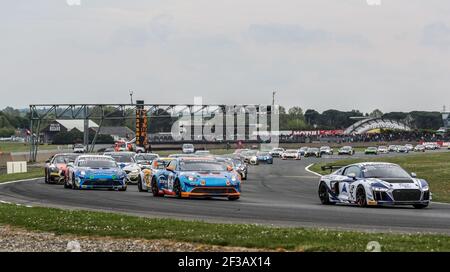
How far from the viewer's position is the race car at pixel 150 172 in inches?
1145

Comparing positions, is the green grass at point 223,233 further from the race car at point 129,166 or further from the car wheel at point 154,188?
the race car at point 129,166

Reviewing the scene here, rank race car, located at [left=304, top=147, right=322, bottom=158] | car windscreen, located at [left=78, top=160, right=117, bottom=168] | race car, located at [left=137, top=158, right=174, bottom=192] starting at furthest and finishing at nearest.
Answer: race car, located at [left=304, top=147, right=322, bottom=158] → car windscreen, located at [left=78, top=160, right=117, bottom=168] → race car, located at [left=137, top=158, right=174, bottom=192]

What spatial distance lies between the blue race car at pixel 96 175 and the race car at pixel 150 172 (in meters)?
1.24

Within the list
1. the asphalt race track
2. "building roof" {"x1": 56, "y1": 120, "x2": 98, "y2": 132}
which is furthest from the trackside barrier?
"building roof" {"x1": 56, "y1": 120, "x2": 98, "y2": 132}

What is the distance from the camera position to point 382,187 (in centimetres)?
2269

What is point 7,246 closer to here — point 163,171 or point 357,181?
point 357,181

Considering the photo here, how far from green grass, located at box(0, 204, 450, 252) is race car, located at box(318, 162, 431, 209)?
23.5 feet

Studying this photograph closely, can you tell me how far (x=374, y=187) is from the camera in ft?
74.7

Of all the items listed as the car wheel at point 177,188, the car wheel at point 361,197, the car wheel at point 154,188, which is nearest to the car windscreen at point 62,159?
the car wheel at point 154,188

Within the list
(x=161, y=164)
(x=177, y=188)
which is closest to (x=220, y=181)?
(x=177, y=188)

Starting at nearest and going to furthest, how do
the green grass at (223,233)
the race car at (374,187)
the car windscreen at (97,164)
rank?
the green grass at (223,233), the race car at (374,187), the car windscreen at (97,164)

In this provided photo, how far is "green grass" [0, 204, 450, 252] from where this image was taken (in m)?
12.8

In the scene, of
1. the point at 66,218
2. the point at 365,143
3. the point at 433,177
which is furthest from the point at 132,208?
the point at 365,143

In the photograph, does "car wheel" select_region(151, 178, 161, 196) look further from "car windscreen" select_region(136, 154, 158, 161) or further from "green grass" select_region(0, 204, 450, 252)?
"car windscreen" select_region(136, 154, 158, 161)
